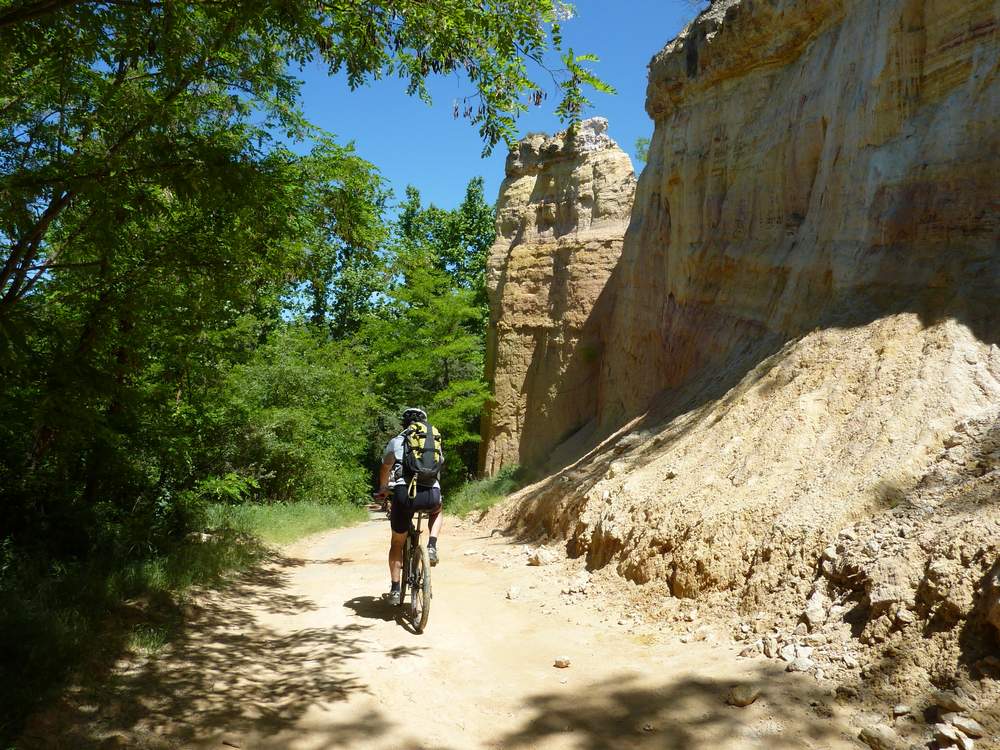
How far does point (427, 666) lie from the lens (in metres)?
5.05

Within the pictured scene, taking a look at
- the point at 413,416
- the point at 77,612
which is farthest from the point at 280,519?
the point at 77,612

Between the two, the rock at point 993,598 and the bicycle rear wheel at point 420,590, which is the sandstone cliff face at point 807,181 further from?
the bicycle rear wheel at point 420,590

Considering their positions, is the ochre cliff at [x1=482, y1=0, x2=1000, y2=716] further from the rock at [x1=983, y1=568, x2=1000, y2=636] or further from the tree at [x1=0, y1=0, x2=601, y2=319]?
the tree at [x1=0, y1=0, x2=601, y2=319]

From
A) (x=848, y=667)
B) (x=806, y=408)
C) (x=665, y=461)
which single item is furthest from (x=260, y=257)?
(x=848, y=667)

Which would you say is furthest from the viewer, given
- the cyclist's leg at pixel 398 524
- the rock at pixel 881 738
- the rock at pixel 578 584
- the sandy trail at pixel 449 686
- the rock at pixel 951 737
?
the rock at pixel 578 584

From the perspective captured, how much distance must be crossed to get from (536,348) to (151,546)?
15456mm

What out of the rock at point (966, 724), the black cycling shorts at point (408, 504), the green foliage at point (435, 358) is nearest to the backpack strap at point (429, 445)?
the black cycling shorts at point (408, 504)

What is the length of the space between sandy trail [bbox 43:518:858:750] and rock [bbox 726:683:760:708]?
0.05 meters

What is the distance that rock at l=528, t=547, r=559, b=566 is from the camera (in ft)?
27.9

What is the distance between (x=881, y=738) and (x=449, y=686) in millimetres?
2523

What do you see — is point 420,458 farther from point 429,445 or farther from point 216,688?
point 216,688

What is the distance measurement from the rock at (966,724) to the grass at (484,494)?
38.8 feet

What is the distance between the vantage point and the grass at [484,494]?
641 inches

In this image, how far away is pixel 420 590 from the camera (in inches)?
238
